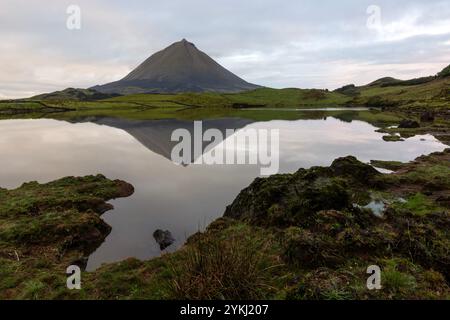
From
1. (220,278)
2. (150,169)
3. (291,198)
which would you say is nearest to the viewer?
(220,278)

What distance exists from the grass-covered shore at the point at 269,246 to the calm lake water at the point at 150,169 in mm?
1826

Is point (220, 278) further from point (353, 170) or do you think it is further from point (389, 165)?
point (389, 165)

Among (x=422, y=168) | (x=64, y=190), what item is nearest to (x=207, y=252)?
(x=64, y=190)

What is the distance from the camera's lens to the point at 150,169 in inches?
1427

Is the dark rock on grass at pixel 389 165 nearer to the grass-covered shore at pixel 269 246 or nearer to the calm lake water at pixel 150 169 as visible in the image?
the calm lake water at pixel 150 169

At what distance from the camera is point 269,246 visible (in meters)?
14.6

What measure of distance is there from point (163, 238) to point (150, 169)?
63.0ft

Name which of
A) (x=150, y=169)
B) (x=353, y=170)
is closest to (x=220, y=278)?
(x=353, y=170)

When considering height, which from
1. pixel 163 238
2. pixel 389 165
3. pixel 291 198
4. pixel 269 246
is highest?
pixel 291 198

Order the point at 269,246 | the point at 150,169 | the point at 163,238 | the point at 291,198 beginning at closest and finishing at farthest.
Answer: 1. the point at 269,246
2. the point at 163,238
3. the point at 291,198
4. the point at 150,169

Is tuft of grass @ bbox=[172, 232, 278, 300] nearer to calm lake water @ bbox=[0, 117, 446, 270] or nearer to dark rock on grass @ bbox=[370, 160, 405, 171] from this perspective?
calm lake water @ bbox=[0, 117, 446, 270]

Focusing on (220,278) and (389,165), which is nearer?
(220,278)

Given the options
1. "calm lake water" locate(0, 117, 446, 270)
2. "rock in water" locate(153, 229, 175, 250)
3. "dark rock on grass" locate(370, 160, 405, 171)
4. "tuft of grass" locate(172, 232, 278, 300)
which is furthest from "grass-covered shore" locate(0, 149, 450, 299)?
"dark rock on grass" locate(370, 160, 405, 171)

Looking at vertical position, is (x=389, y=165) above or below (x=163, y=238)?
above
